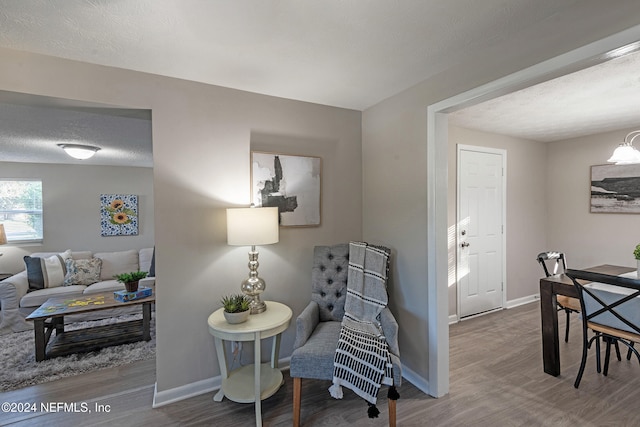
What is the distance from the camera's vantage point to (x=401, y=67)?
201 centimetres

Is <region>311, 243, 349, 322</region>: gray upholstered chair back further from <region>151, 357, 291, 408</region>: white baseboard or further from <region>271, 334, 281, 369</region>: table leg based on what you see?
<region>151, 357, 291, 408</region>: white baseboard

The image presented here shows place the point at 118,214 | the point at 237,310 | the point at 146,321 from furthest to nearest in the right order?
1. the point at 118,214
2. the point at 146,321
3. the point at 237,310

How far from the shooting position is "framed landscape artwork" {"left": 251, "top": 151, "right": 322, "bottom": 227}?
244 centimetres

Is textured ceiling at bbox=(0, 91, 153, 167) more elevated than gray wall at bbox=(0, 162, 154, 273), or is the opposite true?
textured ceiling at bbox=(0, 91, 153, 167)

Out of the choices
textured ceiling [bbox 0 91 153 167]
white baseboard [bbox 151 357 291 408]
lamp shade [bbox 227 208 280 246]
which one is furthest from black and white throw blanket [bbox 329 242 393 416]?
textured ceiling [bbox 0 91 153 167]

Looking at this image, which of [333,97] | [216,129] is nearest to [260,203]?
[216,129]

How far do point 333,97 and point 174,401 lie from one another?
268cm

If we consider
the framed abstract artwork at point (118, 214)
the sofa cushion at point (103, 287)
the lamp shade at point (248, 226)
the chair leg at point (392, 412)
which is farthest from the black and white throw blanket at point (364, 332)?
the framed abstract artwork at point (118, 214)

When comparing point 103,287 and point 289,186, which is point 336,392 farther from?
point 103,287

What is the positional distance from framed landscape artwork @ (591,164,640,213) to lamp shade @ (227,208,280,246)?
4.34 metres

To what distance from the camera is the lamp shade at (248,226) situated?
6.75 ft

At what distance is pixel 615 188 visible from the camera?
144 inches

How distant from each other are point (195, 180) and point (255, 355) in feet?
4.33

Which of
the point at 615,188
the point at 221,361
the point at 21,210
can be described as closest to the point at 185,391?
the point at 221,361
